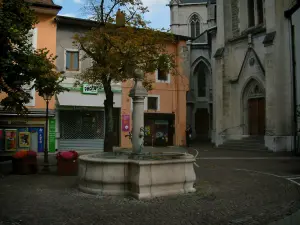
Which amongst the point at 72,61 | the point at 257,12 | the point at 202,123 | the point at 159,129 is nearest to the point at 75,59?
the point at 72,61

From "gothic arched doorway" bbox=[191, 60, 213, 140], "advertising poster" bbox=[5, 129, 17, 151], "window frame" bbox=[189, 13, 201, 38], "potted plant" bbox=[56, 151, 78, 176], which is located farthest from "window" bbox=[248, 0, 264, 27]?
"window frame" bbox=[189, 13, 201, 38]

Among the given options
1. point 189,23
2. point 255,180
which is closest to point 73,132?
point 255,180

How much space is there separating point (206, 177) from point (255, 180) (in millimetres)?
1625

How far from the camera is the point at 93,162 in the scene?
846 cm

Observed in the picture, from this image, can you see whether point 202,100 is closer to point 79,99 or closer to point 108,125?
point 79,99

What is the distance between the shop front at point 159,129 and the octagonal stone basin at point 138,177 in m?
18.3

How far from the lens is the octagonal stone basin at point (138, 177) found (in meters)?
→ 7.91

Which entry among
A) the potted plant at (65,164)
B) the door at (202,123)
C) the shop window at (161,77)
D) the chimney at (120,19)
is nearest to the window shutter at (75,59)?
the shop window at (161,77)

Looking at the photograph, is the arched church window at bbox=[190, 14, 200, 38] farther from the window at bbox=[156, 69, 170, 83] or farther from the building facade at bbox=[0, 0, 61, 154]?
the building facade at bbox=[0, 0, 61, 154]

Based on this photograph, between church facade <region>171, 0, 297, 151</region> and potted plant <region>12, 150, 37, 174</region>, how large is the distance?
51.9ft

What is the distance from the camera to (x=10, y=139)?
795 inches

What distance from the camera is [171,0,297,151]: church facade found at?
914 inches

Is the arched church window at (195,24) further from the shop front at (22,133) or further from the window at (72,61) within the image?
the shop front at (22,133)

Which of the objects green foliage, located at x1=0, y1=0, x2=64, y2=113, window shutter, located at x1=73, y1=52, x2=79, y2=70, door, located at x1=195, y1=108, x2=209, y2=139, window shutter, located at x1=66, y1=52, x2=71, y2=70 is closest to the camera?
green foliage, located at x1=0, y1=0, x2=64, y2=113
